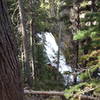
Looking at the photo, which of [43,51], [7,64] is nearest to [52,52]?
[43,51]

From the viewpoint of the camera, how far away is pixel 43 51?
56.9 ft

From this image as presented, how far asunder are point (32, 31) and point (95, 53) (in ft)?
32.2

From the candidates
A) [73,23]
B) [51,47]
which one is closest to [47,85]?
[73,23]

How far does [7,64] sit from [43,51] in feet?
51.1

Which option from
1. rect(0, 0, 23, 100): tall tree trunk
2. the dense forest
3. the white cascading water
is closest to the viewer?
rect(0, 0, 23, 100): tall tree trunk

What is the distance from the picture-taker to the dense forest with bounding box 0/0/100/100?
181cm

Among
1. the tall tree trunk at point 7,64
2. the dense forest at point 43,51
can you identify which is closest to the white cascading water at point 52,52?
the dense forest at point 43,51

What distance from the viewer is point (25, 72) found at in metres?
13.8

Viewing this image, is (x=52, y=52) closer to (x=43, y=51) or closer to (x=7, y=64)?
(x=43, y=51)

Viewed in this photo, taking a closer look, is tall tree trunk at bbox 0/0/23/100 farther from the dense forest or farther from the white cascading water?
the white cascading water

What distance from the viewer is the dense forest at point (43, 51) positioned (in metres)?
1.81

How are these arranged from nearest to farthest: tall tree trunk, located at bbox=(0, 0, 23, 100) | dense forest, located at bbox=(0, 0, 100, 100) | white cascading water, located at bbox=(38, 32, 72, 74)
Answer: tall tree trunk, located at bbox=(0, 0, 23, 100) < dense forest, located at bbox=(0, 0, 100, 100) < white cascading water, located at bbox=(38, 32, 72, 74)

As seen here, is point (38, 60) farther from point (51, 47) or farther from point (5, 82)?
point (5, 82)

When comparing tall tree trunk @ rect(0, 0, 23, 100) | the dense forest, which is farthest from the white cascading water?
tall tree trunk @ rect(0, 0, 23, 100)
